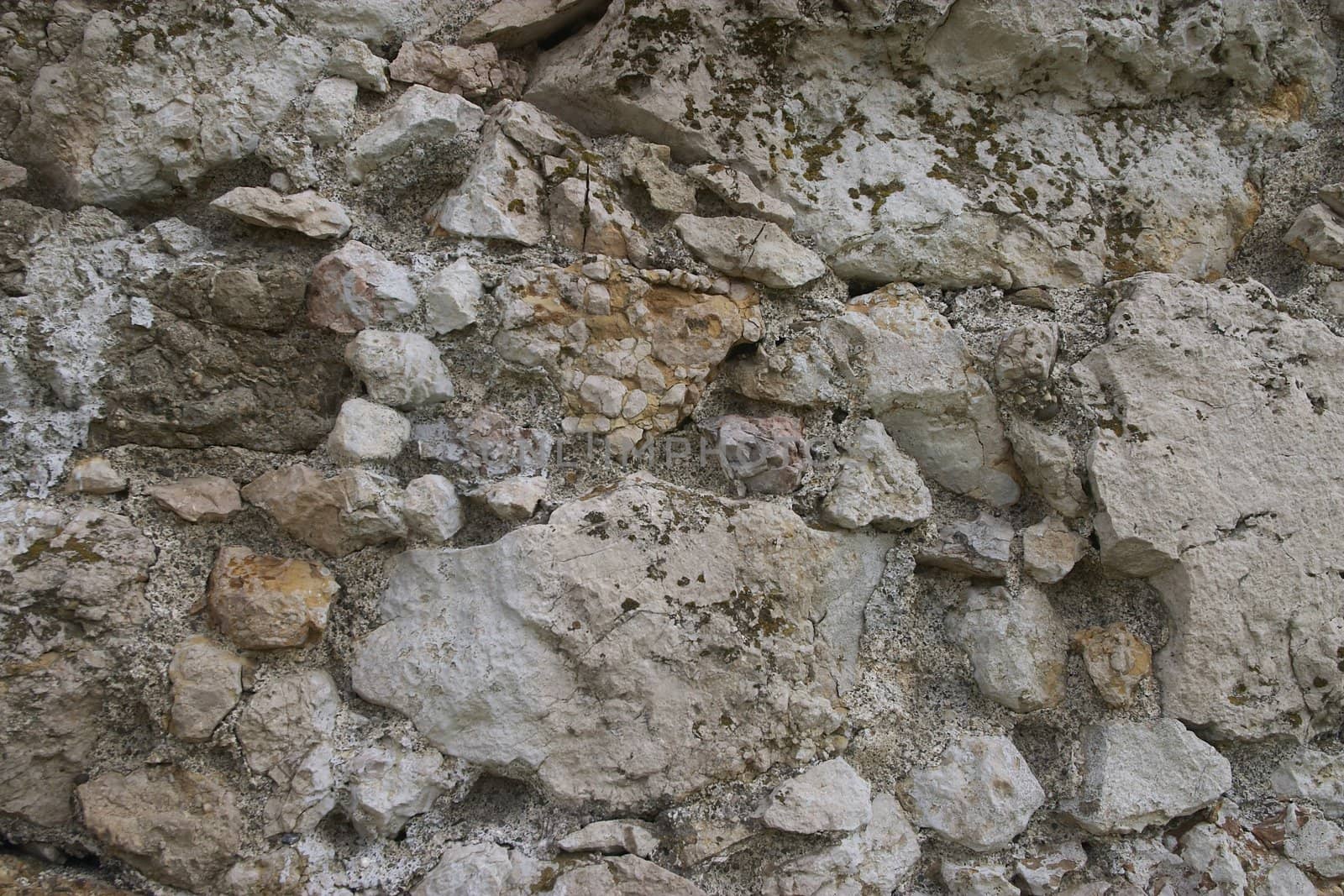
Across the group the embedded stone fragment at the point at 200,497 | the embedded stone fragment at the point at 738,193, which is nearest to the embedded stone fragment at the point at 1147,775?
the embedded stone fragment at the point at 738,193

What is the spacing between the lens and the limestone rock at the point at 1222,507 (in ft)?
5.84

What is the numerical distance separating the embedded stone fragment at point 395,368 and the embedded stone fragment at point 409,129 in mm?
427

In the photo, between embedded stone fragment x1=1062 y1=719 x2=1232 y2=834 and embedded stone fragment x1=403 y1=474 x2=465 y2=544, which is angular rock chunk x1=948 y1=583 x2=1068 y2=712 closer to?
embedded stone fragment x1=1062 y1=719 x2=1232 y2=834

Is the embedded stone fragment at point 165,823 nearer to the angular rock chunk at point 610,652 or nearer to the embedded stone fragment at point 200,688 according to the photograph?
the embedded stone fragment at point 200,688

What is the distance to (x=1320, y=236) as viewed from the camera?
2102 mm

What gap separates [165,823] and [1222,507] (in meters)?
2.27

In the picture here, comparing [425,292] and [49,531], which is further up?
[425,292]

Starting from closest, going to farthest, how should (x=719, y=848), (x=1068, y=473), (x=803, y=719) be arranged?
(x=719, y=848) → (x=803, y=719) → (x=1068, y=473)

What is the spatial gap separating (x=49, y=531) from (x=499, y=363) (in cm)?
89

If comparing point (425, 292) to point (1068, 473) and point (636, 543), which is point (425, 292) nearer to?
point (636, 543)

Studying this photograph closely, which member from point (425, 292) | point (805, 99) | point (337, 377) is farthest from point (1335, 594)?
point (337, 377)

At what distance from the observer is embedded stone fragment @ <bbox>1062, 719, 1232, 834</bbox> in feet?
5.68

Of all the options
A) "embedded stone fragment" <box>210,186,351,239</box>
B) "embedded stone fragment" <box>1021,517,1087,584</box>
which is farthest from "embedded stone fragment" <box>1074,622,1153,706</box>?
"embedded stone fragment" <box>210,186,351,239</box>

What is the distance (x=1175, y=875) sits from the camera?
5.70 ft
